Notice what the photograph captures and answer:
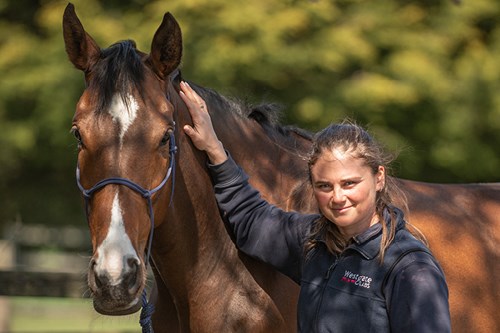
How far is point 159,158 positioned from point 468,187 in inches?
80.6

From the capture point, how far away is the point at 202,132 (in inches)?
149

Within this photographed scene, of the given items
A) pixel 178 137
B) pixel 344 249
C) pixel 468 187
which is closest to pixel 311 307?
A: pixel 344 249

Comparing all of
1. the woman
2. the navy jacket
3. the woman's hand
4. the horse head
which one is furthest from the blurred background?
the woman

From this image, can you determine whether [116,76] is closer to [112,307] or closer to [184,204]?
[184,204]

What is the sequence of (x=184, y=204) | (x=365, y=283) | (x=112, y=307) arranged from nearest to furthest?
(x=365, y=283)
(x=112, y=307)
(x=184, y=204)

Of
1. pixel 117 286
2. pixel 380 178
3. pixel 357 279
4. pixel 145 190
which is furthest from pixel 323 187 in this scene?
pixel 117 286

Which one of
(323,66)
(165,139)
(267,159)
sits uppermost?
(165,139)

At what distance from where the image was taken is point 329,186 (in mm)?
3055

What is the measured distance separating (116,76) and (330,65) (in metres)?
4.38

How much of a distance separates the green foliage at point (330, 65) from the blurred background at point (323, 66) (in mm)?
11

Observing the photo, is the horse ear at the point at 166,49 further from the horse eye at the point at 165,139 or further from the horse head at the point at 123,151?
the horse eye at the point at 165,139

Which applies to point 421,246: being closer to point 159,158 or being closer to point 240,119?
point 159,158

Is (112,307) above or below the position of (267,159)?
below

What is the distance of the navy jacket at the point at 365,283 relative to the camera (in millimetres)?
2721
